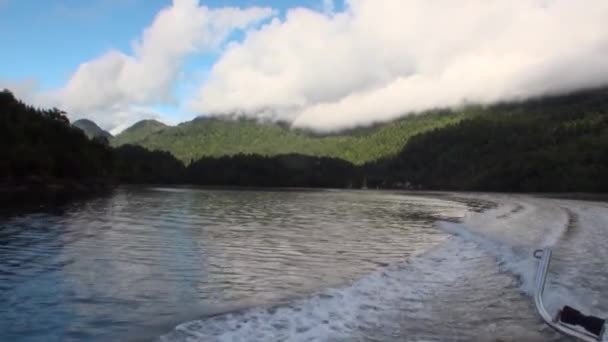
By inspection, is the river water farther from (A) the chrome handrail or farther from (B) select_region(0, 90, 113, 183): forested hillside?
(B) select_region(0, 90, 113, 183): forested hillside

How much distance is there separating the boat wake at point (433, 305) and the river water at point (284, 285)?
0.04 meters

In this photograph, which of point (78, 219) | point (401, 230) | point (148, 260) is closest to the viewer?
point (148, 260)

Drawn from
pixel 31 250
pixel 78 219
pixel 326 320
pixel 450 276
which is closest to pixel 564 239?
pixel 450 276

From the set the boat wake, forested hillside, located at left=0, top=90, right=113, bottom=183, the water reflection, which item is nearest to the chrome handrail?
the boat wake

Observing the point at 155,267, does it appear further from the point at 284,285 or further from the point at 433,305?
the point at 433,305

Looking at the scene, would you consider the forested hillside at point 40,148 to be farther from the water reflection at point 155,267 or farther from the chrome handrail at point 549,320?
the chrome handrail at point 549,320

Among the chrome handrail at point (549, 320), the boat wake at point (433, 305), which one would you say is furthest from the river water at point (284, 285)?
the chrome handrail at point (549, 320)

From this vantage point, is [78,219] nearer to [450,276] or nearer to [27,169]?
[450,276]

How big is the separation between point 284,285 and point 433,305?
530 cm

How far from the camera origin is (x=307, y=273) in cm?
2061

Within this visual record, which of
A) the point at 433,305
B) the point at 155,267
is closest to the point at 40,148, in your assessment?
the point at 155,267

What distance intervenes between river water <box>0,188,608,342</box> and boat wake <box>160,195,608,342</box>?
4cm

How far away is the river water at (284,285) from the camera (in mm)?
12258

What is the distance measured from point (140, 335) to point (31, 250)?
15.5 meters
